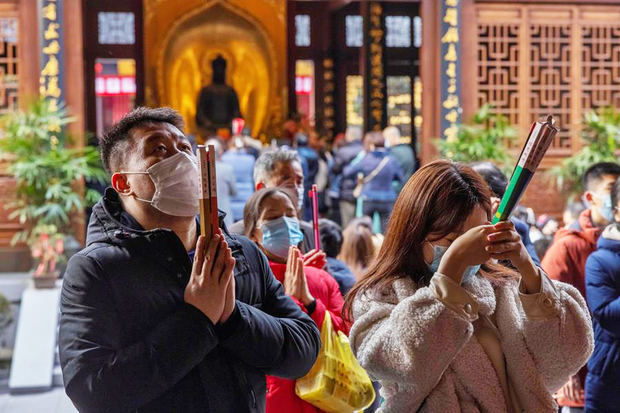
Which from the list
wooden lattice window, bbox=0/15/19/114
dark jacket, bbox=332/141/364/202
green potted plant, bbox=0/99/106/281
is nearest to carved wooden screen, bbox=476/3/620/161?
dark jacket, bbox=332/141/364/202

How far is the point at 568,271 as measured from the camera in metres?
4.98

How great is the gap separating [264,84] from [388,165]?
8.48 metres

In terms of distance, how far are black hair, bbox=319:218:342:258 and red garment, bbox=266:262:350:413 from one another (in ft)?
4.69

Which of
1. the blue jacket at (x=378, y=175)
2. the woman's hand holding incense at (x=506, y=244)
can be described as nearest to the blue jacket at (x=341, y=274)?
the woman's hand holding incense at (x=506, y=244)

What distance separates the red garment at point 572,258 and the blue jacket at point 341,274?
0.98 metres

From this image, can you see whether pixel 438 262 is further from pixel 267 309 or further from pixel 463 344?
pixel 267 309

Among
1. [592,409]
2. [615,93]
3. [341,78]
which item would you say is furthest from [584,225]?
[341,78]

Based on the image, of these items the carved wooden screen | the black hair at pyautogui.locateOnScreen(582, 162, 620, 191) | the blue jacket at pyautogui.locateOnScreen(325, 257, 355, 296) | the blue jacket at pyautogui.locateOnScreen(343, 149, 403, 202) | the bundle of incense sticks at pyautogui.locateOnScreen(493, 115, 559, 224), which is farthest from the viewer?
the carved wooden screen

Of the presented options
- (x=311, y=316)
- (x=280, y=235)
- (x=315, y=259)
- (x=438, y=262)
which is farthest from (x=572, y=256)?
(x=438, y=262)

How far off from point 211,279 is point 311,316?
3.97ft

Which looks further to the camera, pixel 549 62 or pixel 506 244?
pixel 549 62

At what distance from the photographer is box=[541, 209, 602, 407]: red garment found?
4.98m

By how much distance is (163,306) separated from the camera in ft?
8.11

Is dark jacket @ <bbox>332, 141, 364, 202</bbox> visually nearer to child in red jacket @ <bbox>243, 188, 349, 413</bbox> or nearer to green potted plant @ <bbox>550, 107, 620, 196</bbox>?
green potted plant @ <bbox>550, 107, 620, 196</bbox>
